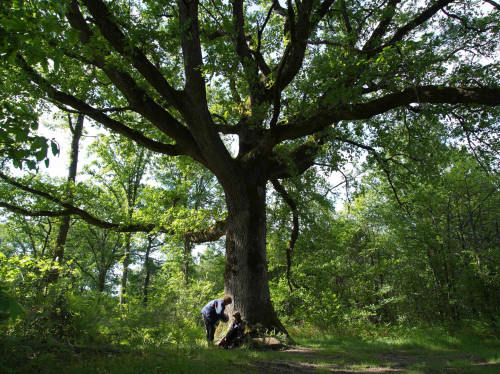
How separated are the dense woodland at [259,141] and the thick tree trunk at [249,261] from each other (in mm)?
40

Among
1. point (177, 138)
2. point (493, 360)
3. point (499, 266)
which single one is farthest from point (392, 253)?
point (177, 138)

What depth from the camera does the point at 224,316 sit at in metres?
7.61

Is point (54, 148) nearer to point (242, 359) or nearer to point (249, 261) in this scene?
point (242, 359)

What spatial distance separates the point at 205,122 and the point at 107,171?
18.3 m

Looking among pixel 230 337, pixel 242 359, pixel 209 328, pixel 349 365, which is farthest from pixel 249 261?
pixel 349 365

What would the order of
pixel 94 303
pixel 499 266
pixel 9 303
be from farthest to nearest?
pixel 499 266 → pixel 94 303 → pixel 9 303

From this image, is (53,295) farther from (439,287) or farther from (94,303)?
(439,287)

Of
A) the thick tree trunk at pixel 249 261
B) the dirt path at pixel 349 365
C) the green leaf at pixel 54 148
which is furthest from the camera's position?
the thick tree trunk at pixel 249 261

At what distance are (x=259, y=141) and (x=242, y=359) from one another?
578cm

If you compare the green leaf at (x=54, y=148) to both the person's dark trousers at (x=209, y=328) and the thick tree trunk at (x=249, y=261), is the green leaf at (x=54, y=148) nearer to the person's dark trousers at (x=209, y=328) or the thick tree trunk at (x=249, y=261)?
the thick tree trunk at (x=249, y=261)

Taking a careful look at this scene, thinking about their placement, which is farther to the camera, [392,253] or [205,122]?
[392,253]

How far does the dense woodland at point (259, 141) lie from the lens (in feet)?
16.7

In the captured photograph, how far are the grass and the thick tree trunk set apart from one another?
1389mm

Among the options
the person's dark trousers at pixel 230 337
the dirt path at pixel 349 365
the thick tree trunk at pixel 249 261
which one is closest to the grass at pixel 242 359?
the dirt path at pixel 349 365
